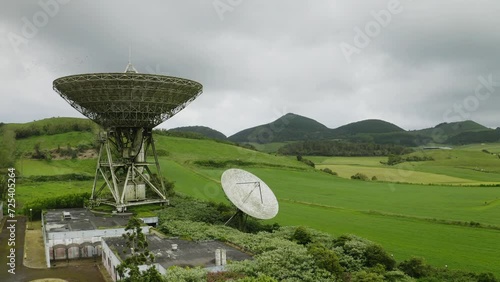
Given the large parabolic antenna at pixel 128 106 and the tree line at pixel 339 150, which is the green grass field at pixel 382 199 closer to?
the large parabolic antenna at pixel 128 106

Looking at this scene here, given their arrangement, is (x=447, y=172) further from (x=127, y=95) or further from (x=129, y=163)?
(x=127, y=95)

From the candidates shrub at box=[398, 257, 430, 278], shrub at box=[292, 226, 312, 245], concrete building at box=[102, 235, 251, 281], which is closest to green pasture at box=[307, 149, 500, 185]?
shrub at box=[292, 226, 312, 245]

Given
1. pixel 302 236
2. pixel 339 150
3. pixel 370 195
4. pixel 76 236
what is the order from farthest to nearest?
pixel 339 150
pixel 370 195
pixel 76 236
pixel 302 236

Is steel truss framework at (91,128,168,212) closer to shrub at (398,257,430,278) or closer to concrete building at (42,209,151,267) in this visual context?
concrete building at (42,209,151,267)

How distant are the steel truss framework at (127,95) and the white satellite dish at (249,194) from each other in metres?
11.1

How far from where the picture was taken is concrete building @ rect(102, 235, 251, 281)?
30731 mm

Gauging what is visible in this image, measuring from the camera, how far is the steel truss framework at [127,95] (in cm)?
4638

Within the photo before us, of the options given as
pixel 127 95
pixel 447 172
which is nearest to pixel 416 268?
pixel 127 95

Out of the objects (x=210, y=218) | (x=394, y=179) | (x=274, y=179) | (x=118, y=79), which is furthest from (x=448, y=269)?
(x=394, y=179)

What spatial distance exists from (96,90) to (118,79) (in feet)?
9.98

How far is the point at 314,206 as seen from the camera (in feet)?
207

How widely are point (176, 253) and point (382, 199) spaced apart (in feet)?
140

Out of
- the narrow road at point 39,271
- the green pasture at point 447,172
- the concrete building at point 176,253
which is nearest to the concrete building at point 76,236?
the narrow road at point 39,271

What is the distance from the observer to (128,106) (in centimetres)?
4859
